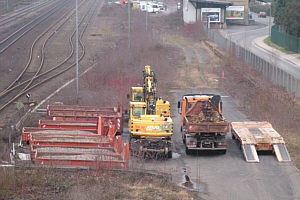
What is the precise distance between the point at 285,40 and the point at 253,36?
12.6 metres

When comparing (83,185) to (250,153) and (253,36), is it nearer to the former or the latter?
(250,153)

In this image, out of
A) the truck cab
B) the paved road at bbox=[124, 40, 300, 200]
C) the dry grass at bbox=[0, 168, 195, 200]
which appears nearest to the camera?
the dry grass at bbox=[0, 168, 195, 200]

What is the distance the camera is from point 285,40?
65.5 metres

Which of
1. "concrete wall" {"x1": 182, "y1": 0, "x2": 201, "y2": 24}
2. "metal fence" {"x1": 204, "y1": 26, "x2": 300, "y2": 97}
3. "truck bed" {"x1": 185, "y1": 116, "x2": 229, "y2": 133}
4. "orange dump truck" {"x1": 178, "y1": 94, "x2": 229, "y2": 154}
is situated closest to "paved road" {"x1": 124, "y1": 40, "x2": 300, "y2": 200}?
"orange dump truck" {"x1": 178, "y1": 94, "x2": 229, "y2": 154}

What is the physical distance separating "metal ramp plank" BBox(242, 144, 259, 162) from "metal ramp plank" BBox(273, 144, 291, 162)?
0.93 metres

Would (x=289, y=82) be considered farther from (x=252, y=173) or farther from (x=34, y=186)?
(x=34, y=186)

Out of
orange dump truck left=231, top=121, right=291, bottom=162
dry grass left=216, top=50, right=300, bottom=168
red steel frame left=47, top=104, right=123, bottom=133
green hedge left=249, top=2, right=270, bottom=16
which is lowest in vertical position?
dry grass left=216, top=50, right=300, bottom=168

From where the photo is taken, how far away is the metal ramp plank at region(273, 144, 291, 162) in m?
20.9

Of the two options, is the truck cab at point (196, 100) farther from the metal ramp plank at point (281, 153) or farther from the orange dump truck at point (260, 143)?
the metal ramp plank at point (281, 153)

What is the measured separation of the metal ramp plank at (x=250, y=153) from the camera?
824 inches

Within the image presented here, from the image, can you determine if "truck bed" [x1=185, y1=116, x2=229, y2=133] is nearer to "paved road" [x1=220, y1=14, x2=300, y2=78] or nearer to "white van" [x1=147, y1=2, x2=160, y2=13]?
"paved road" [x1=220, y1=14, x2=300, y2=78]

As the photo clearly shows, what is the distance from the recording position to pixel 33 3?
101250 millimetres

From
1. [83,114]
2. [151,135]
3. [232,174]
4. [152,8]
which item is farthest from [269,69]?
[152,8]

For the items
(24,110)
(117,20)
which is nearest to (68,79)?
(24,110)
